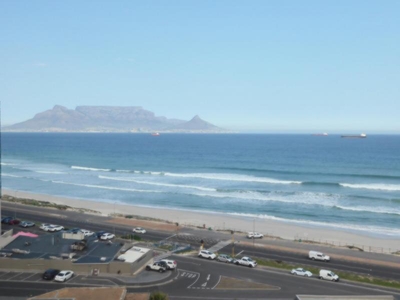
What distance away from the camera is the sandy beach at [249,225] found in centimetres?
3572

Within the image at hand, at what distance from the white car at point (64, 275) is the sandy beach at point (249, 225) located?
18051 millimetres

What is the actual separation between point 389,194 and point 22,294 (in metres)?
49.2

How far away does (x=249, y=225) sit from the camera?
41469mm

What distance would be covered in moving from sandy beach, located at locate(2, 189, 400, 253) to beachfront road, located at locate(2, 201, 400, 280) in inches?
148

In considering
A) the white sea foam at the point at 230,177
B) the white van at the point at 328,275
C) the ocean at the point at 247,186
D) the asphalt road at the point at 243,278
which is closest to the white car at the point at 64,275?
the asphalt road at the point at 243,278

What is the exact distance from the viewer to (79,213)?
43281 millimetres

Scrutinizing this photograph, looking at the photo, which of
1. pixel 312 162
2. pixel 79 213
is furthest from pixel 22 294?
pixel 312 162

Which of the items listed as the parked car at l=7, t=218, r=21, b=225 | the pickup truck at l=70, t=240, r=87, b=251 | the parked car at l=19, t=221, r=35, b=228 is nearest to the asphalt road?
the pickup truck at l=70, t=240, r=87, b=251

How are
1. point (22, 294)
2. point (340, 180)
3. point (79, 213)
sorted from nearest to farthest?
point (22, 294) → point (79, 213) → point (340, 180)

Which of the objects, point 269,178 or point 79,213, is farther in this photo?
point 269,178

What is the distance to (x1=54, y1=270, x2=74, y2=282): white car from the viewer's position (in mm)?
21695

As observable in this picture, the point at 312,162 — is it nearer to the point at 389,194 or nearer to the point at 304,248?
the point at 389,194

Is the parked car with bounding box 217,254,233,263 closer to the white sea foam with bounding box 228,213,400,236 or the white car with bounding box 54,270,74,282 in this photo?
the white car with bounding box 54,270,74,282

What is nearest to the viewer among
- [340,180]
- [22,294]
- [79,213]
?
[22,294]
